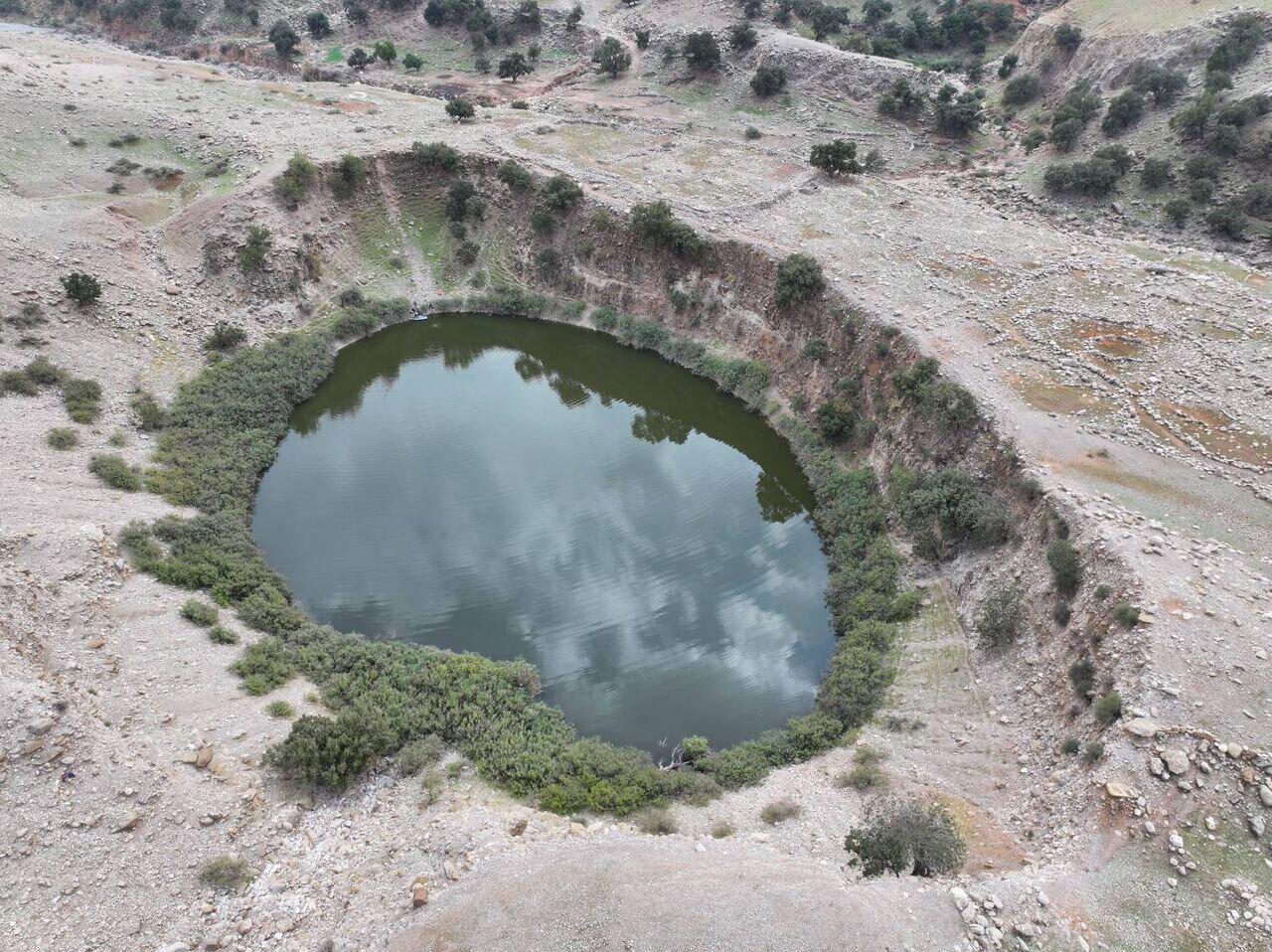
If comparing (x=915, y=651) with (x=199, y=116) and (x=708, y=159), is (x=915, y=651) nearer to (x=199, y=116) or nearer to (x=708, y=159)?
(x=708, y=159)

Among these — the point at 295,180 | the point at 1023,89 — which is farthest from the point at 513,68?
the point at 1023,89

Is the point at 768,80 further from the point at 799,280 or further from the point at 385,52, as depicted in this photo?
the point at 385,52

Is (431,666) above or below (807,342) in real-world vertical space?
below

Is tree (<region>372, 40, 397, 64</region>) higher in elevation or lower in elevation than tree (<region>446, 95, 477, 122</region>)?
higher

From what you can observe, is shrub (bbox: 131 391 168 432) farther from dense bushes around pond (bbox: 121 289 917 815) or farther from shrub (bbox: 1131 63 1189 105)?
shrub (bbox: 1131 63 1189 105)

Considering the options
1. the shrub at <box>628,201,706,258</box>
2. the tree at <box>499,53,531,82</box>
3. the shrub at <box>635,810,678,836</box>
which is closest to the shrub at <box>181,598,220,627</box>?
the shrub at <box>635,810,678,836</box>

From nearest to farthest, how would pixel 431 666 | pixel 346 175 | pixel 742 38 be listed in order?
pixel 431 666 → pixel 346 175 → pixel 742 38
